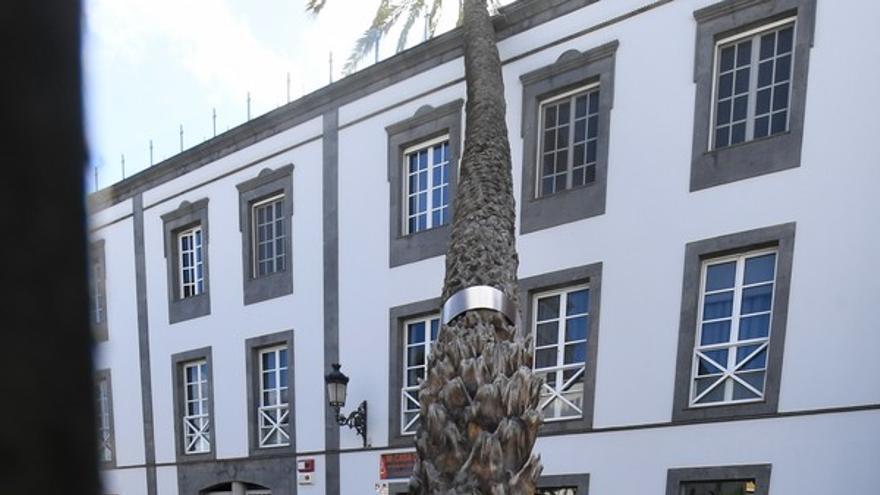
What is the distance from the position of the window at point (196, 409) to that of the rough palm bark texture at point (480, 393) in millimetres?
11160

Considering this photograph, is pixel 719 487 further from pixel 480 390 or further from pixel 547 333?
pixel 480 390

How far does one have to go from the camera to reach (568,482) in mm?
9508

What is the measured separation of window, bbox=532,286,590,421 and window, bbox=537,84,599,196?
1859 mm

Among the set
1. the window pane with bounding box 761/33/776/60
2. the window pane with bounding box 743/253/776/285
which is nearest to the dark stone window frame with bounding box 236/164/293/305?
the window pane with bounding box 743/253/776/285

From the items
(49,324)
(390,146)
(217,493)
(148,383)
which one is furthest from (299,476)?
(49,324)

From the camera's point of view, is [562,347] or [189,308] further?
[189,308]

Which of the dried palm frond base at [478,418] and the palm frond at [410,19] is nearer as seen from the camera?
the dried palm frond base at [478,418]

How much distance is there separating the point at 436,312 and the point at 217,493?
7.89 m

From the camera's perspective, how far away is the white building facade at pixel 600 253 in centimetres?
→ 779

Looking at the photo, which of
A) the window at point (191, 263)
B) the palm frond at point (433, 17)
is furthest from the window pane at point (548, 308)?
the window at point (191, 263)

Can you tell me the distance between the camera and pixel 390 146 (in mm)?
12203

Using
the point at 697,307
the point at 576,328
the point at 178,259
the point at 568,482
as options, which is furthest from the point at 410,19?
the point at 568,482

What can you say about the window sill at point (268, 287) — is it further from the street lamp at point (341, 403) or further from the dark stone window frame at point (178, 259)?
the street lamp at point (341, 403)

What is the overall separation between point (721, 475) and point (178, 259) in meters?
13.7
